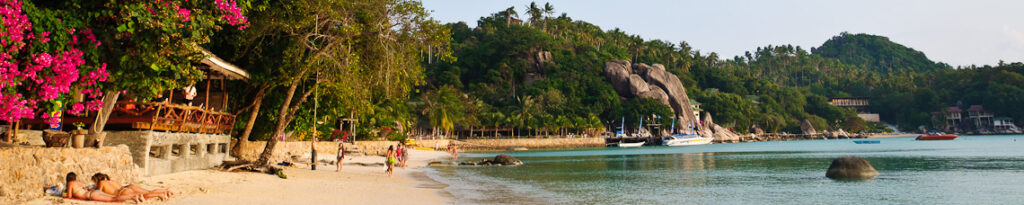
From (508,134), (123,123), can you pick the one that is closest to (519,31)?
(508,134)

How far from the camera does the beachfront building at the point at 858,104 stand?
543 feet

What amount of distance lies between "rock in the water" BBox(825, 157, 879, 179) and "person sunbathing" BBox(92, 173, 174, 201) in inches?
931

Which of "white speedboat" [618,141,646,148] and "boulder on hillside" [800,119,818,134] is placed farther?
"boulder on hillside" [800,119,818,134]

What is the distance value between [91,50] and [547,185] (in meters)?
16.0

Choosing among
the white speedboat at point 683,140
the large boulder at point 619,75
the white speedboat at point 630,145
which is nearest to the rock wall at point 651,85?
the large boulder at point 619,75

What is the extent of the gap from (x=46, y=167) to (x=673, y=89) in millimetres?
117581

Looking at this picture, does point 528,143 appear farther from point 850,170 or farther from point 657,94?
point 850,170

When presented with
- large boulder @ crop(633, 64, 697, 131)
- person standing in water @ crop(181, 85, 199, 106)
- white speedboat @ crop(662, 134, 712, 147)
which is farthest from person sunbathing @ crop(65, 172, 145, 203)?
large boulder @ crop(633, 64, 697, 131)

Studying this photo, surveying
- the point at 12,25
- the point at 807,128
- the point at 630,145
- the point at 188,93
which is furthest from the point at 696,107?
the point at 12,25

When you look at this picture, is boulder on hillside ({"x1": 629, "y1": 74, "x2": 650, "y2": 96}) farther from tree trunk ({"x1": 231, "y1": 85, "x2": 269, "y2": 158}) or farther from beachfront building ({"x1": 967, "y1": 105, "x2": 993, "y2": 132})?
tree trunk ({"x1": 231, "y1": 85, "x2": 269, "y2": 158})

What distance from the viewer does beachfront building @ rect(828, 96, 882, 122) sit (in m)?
165

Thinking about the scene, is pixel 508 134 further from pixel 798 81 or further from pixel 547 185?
pixel 798 81

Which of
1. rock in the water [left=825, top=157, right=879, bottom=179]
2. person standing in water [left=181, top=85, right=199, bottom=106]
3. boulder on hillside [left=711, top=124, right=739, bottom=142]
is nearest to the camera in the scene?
person standing in water [left=181, top=85, right=199, bottom=106]

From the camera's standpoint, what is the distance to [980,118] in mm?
156125
